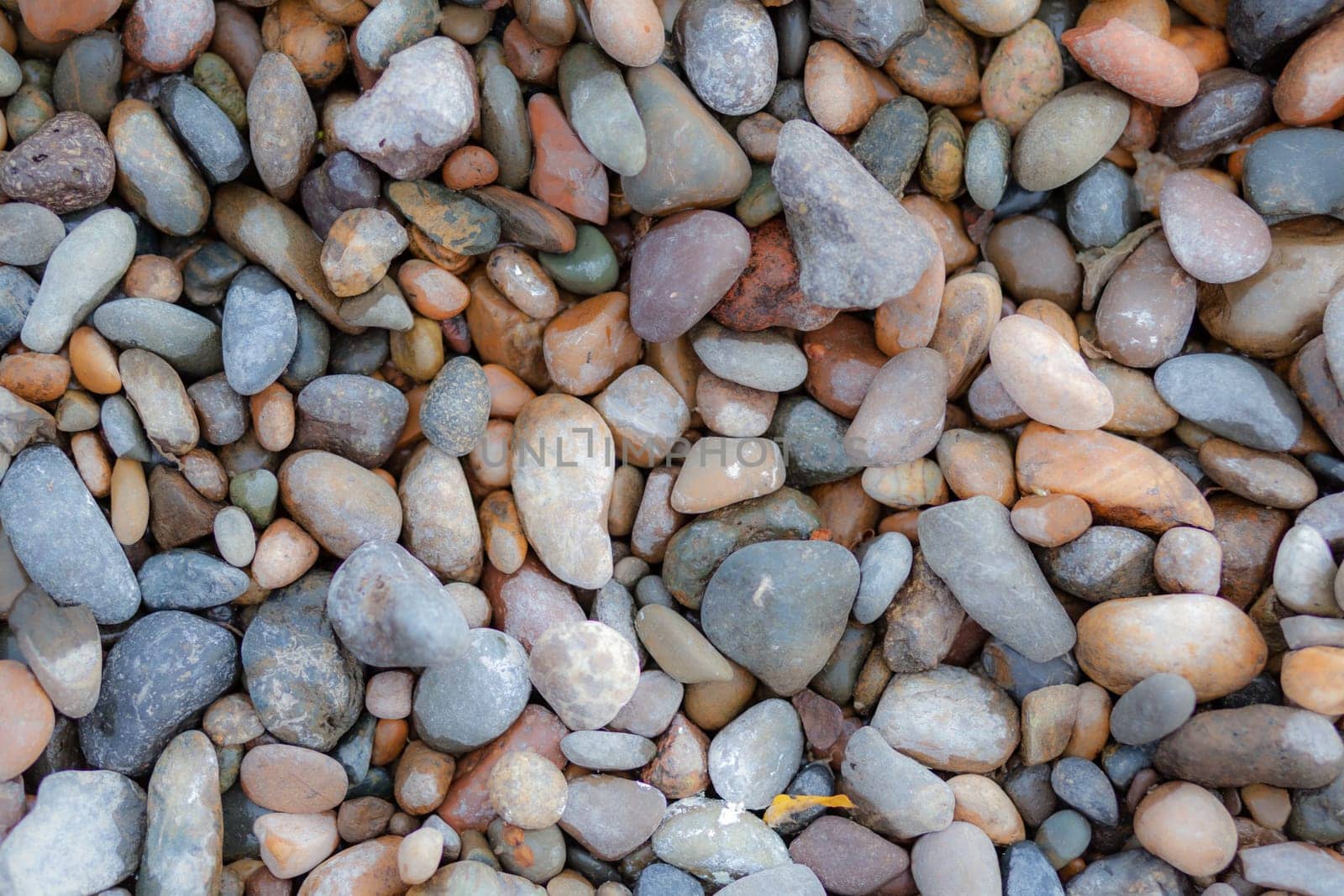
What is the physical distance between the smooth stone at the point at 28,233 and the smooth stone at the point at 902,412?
48.5 inches

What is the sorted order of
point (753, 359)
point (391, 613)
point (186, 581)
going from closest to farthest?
point (391, 613) < point (186, 581) < point (753, 359)

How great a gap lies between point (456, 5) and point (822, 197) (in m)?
0.64

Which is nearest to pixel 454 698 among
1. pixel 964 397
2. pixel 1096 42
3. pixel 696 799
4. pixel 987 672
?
pixel 696 799

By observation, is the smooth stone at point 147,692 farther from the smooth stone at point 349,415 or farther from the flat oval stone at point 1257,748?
the flat oval stone at point 1257,748

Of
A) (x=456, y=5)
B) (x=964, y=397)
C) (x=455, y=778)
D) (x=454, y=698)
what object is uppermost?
(x=456, y=5)

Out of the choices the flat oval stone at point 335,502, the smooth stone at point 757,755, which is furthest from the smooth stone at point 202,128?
the smooth stone at point 757,755

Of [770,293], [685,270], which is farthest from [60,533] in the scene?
[770,293]

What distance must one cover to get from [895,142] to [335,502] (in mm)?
1031

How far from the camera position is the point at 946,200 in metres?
1.58

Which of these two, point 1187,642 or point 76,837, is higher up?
point 1187,642

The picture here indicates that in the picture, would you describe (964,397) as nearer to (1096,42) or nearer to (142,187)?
(1096,42)

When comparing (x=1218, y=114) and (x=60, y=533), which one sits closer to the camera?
(x=60, y=533)

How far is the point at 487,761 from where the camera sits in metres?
1.45

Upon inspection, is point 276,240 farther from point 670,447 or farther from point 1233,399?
point 1233,399
